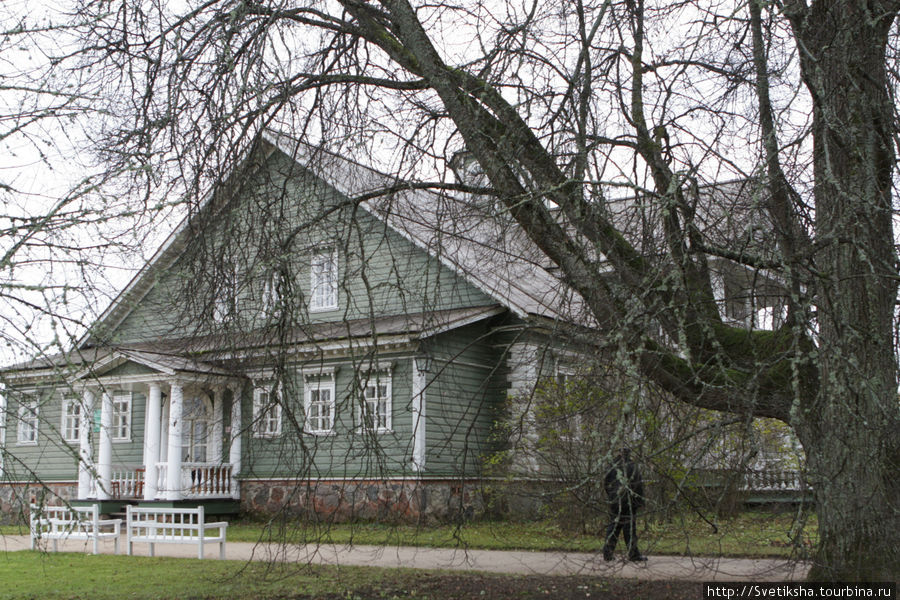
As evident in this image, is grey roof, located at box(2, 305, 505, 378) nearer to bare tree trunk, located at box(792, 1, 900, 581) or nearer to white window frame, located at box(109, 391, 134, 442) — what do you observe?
bare tree trunk, located at box(792, 1, 900, 581)

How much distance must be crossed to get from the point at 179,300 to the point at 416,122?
9.61 feet

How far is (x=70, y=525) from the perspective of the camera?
5.90 m

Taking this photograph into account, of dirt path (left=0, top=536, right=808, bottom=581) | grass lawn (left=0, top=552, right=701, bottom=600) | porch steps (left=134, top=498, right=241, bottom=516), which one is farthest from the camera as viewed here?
porch steps (left=134, top=498, right=241, bottom=516)

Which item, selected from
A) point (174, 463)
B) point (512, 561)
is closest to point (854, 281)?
point (512, 561)

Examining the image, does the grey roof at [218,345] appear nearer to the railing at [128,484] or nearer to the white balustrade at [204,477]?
the white balustrade at [204,477]

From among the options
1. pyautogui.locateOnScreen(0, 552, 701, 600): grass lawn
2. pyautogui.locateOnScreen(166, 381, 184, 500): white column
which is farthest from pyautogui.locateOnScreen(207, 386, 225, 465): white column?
pyautogui.locateOnScreen(0, 552, 701, 600): grass lawn

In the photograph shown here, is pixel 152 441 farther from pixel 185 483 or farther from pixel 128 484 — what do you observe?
pixel 128 484

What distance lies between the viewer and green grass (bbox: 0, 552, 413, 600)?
10141 millimetres

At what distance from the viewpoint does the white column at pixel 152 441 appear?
67.2ft

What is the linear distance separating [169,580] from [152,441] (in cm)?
973

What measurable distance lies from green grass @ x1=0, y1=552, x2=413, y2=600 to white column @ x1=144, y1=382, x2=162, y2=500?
668cm

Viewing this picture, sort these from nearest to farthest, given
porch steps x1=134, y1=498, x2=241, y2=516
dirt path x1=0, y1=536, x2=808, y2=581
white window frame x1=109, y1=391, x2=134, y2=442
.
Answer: dirt path x1=0, y1=536, x2=808, y2=581 → porch steps x1=134, y1=498, x2=241, y2=516 → white window frame x1=109, y1=391, x2=134, y2=442

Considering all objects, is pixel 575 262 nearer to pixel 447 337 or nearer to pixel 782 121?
pixel 782 121

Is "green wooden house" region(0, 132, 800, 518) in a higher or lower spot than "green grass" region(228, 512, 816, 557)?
higher
